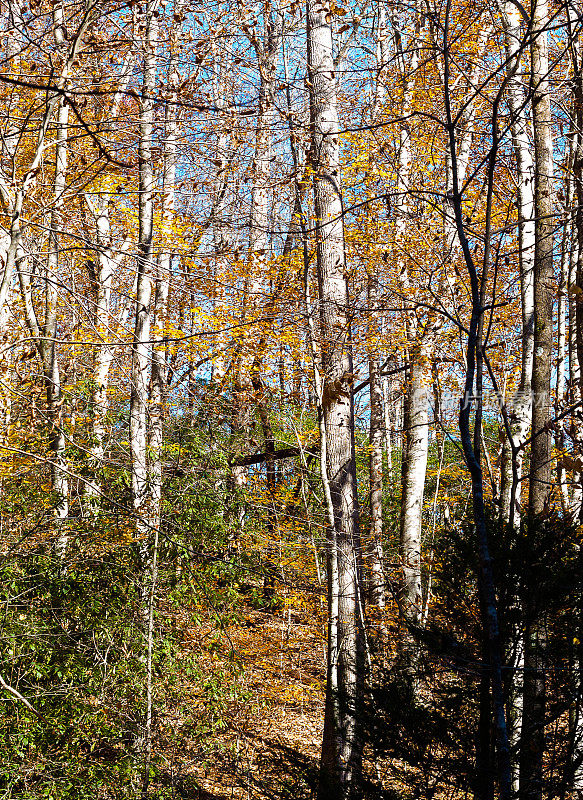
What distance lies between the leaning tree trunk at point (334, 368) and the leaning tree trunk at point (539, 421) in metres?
1.93

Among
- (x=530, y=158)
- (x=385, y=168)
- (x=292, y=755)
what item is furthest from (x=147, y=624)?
(x=385, y=168)

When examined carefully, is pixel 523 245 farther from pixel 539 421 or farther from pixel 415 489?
pixel 415 489

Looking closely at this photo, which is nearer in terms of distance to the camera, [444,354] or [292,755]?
[292,755]

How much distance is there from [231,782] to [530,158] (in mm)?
7729

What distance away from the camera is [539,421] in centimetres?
492

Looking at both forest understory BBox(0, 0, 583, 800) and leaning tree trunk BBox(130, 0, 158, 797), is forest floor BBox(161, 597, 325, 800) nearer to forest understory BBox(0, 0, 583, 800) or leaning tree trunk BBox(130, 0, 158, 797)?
forest understory BBox(0, 0, 583, 800)

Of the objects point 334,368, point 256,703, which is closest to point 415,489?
point 334,368

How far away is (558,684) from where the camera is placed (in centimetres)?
362

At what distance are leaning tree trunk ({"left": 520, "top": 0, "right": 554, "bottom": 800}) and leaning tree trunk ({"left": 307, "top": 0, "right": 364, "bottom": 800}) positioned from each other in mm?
1934

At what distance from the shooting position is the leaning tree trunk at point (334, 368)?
6.55 metres

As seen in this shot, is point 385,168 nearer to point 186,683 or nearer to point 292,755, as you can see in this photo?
point 186,683

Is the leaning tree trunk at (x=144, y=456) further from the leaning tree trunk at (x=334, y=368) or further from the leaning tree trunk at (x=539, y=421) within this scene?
the leaning tree trunk at (x=539, y=421)

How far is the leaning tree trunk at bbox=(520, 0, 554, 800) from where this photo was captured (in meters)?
3.51

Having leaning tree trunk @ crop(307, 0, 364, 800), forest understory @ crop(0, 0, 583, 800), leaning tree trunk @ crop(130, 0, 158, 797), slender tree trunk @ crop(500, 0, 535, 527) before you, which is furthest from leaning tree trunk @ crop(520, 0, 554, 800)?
leaning tree trunk @ crop(130, 0, 158, 797)
